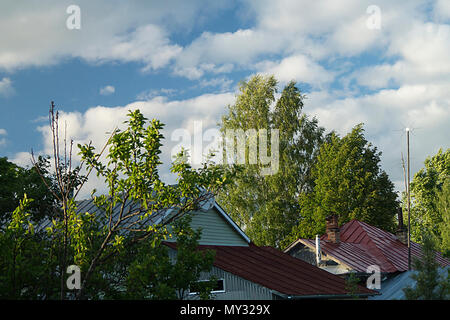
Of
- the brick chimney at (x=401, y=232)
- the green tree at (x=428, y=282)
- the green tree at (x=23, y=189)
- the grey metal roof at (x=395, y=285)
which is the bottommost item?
the grey metal roof at (x=395, y=285)

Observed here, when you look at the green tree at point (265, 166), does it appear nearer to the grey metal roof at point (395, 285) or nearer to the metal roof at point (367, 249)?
the metal roof at point (367, 249)

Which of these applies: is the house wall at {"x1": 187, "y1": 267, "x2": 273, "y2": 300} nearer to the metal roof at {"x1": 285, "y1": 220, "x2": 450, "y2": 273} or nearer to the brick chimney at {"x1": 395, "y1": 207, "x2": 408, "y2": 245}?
the metal roof at {"x1": 285, "y1": 220, "x2": 450, "y2": 273}

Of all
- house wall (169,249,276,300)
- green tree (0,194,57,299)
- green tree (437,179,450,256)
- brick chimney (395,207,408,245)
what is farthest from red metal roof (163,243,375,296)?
green tree (437,179,450,256)

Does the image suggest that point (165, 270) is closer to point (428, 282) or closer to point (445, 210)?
point (428, 282)

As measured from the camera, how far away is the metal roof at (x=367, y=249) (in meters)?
25.6

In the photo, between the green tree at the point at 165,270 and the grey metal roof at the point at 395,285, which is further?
the grey metal roof at the point at 395,285

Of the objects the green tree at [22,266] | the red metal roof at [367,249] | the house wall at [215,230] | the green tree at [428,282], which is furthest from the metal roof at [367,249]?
the green tree at [22,266]

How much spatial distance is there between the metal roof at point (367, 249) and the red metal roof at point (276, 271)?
Answer: 5.31 meters

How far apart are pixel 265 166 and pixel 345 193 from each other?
6.50 metres

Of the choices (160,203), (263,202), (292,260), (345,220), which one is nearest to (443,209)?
(345,220)

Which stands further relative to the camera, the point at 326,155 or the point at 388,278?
the point at 326,155
